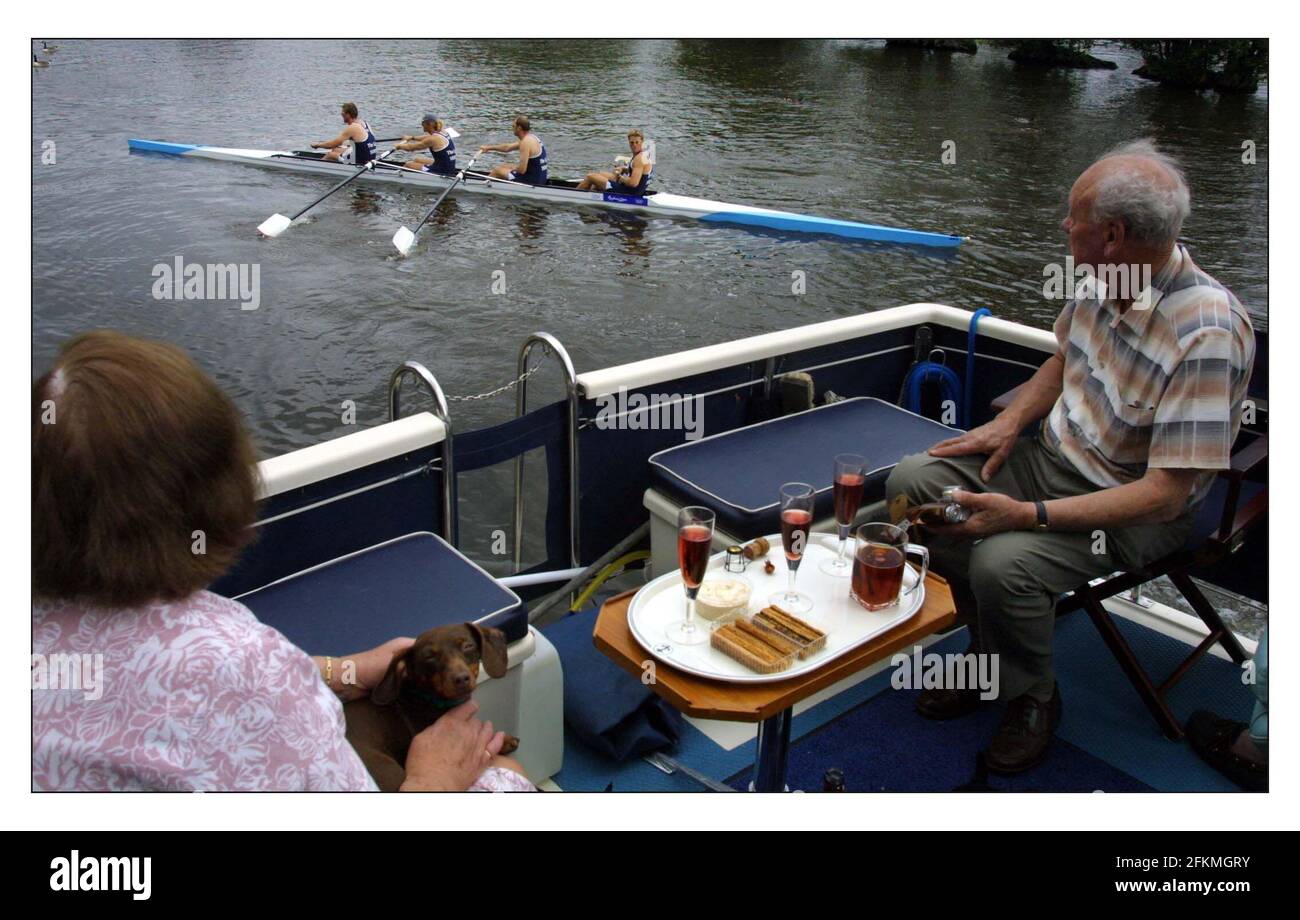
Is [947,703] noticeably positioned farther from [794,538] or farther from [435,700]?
[435,700]

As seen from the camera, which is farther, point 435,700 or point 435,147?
point 435,147

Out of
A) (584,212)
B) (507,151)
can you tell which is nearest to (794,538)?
(507,151)

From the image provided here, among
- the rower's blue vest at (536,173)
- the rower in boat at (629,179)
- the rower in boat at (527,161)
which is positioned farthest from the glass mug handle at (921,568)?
the rower's blue vest at (536,173)

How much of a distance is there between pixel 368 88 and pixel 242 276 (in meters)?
8.93

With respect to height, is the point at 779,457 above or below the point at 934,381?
below

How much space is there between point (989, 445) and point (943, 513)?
0.46 metres

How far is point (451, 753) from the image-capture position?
1873 mm

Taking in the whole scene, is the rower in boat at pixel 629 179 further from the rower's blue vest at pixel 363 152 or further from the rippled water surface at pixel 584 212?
the rower's blue vest at pixel 363 152

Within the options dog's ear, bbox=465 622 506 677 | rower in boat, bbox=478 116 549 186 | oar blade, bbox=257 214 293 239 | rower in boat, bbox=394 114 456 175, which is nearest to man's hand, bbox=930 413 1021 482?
dog's ear, bbox=465 622 506 677

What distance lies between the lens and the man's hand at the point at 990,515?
99.9 inches

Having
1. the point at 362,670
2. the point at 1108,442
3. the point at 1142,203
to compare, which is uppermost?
the point at 1142,203

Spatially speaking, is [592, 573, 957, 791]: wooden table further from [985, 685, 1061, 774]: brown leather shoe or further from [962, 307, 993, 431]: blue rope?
[962, 307, 993, 431]: blue rope

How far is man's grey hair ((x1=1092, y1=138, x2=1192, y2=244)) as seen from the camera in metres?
2.40

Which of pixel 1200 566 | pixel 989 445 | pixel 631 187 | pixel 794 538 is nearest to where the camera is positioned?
pixel 794 538
